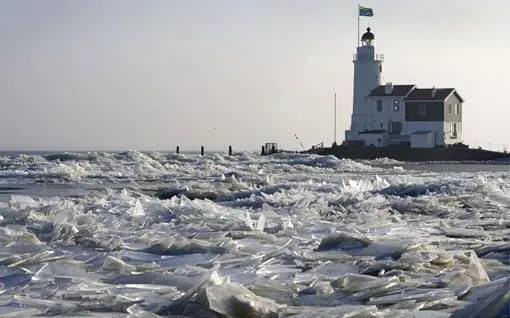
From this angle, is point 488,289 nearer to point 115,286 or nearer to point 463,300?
point 463,300

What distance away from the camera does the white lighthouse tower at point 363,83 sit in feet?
208

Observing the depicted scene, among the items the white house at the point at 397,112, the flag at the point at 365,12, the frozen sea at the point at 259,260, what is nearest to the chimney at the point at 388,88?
the white house at the point at 397,112

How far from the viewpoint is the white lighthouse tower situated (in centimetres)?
6328

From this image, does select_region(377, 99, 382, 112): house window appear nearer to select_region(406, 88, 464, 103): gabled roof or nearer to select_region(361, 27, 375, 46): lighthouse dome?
select_region(406, 88, 464, 103): gabled roof

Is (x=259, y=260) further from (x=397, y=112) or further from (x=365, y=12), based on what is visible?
(x=365, y=12)

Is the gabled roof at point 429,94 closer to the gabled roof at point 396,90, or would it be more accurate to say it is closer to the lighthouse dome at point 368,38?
the gabled roof at point 396,90

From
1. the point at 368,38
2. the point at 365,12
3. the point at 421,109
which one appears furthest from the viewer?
the point at 365,12

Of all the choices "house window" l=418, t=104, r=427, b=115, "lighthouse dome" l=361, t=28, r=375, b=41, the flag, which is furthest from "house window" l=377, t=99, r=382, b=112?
the flag

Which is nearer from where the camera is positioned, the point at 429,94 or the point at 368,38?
the point at 429,94

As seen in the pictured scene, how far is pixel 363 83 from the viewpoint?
64.1 metres

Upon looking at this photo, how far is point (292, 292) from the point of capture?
5.17 m

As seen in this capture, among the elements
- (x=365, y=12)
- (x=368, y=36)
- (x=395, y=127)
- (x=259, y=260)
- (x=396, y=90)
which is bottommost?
(x=259, y=260)

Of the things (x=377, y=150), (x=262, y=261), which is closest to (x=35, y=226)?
(x=262, y=261)

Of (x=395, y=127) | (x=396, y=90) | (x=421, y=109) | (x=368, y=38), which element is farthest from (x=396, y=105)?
(x=368, y=38)
